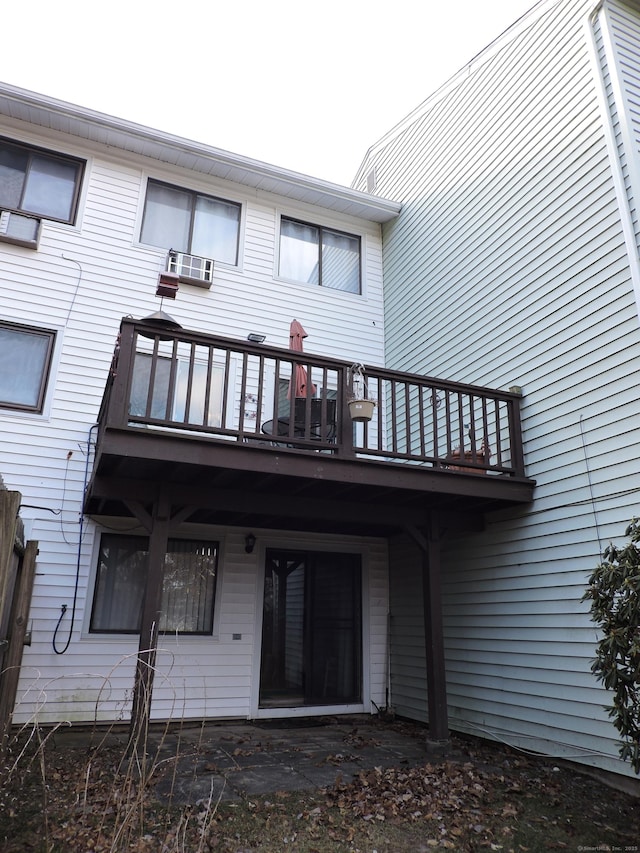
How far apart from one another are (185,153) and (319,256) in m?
2.47

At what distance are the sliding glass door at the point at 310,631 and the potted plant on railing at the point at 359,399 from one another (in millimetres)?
3151

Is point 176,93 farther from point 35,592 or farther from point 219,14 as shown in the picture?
point 35,592

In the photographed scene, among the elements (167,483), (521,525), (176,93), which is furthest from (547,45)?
(176,93)

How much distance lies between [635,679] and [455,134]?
728 centimetres

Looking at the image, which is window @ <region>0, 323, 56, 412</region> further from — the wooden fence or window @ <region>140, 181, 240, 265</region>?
window @ <region>140, 181, 240, 265</region>

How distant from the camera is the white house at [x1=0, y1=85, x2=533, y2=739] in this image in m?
5.60

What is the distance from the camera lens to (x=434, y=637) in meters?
6.05

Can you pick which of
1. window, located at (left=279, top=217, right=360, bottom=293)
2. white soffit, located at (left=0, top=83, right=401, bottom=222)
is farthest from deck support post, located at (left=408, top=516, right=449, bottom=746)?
white soffit, located at (left=0, top=83, right=401, bottom=222)

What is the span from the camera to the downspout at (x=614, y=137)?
5340 millimetres

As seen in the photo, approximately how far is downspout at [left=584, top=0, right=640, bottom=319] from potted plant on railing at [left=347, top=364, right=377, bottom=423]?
2.50 metres

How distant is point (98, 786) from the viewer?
4281mm

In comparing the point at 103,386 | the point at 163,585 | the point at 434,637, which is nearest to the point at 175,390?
the point at 103,386

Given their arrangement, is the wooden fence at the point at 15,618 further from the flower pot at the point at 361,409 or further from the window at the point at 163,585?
the flower pot at the point at 361,409

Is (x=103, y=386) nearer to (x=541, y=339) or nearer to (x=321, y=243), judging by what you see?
(x=321, y=243)
